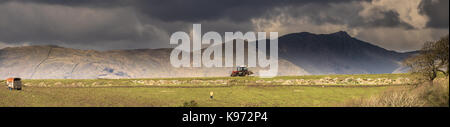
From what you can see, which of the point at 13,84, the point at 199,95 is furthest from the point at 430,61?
the point at 13,84

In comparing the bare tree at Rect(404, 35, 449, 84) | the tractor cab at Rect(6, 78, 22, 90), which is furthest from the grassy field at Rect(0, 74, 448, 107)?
the bare tree at Rect(404, 35, 449, 84)

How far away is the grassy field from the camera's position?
4803 cm

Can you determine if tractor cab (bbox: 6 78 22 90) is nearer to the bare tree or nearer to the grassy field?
the grassy field

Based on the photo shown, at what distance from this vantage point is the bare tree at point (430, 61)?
36562 millimetres

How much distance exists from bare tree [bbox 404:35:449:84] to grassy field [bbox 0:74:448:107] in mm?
4355

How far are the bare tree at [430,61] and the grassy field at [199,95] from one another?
4.36 m

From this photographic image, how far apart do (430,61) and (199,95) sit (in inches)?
1414

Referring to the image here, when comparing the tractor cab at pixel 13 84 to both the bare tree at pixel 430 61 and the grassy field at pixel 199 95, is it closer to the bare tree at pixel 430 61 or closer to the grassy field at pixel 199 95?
the grassy field at pixel 199 95

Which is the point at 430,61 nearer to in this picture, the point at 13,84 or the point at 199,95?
the point at 199,95
